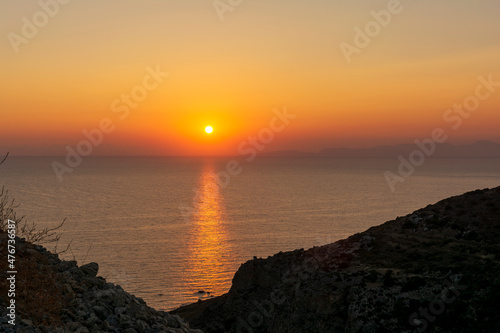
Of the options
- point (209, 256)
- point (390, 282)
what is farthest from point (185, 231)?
point (390, 282)

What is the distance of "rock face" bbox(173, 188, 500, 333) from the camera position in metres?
26.2

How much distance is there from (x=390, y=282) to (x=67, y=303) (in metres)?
20.6

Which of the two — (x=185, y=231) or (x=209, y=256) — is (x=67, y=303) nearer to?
(x=209, y=256)

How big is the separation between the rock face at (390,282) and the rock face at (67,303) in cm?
1337

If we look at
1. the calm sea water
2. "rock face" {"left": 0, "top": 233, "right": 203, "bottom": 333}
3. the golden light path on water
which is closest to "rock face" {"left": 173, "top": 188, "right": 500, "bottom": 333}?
"rock face" {"left": 0, "top": 233, "right": 203, "bottom": 333}

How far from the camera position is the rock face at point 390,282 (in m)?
26.2

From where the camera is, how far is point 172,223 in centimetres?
13700

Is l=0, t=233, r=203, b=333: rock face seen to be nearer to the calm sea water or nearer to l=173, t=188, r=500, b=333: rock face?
l=173, t=188, r=500, b=333: rock face

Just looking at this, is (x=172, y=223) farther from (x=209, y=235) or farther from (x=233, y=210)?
(x=233, y=210)

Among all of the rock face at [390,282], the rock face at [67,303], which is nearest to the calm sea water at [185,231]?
the rock face at [390,282]

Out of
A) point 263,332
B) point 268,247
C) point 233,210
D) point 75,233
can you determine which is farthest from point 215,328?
point 233,210

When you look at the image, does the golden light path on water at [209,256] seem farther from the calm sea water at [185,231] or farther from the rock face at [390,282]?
the rock face at [390,282]

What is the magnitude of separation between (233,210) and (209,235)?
159ft

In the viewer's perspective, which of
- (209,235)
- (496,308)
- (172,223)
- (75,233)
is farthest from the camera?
(172,223)
